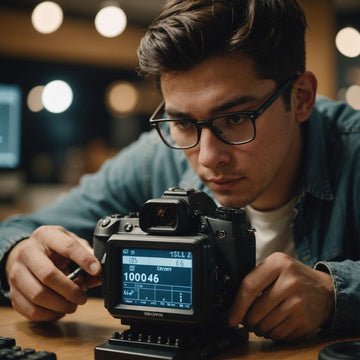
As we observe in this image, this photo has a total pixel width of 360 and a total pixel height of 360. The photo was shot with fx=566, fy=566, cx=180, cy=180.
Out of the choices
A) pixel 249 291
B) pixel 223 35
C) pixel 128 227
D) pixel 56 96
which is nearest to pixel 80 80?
pixel 56 96

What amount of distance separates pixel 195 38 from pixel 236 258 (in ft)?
1.61

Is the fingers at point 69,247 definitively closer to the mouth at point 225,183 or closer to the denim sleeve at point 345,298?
the mouth at point 225,183

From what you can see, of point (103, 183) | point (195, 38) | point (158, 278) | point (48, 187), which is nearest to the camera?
point (158, 278)

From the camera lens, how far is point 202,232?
924 mm

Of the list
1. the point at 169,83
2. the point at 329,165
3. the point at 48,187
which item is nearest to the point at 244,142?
the point at 169,83

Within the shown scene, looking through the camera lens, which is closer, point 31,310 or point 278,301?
point 278,301

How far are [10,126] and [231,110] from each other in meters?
2.36

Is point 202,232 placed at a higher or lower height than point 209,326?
higher

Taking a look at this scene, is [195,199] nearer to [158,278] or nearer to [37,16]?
[158,278]

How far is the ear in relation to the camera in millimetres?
1339

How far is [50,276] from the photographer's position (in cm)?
103

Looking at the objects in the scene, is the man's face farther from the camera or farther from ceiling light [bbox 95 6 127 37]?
ceiling light [bbox 95 6 127 37]

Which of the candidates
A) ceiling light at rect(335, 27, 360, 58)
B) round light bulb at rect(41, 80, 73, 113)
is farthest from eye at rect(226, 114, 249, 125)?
round light bulb at rect(41, 80, 73, 113)

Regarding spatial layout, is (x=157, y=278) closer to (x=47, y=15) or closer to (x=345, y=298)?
(x=345, y=298)
